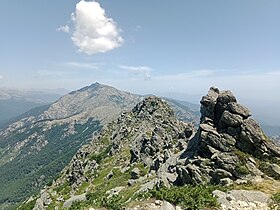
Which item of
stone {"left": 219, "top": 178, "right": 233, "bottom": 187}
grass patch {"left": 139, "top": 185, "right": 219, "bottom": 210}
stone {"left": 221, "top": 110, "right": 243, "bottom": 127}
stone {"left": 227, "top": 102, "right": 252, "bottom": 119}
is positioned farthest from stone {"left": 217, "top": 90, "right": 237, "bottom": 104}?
grass patch {"left": 139, "top": 185, "right": 219, "bottom": 210}

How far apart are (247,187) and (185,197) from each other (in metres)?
11.4

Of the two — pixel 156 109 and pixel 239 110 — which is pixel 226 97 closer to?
pixel 239 110

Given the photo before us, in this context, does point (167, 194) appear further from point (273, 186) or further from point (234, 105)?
point (234, 105)

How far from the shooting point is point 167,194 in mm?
32281

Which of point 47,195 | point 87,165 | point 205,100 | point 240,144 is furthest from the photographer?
point 87,165

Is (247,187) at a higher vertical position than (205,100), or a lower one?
Answer: lower

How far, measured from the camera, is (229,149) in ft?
162

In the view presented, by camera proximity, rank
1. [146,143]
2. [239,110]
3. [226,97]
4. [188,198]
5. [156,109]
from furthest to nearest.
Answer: [156,109], [146,143], [226,97], [239,110], [188,198]

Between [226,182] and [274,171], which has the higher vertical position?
[274,171]

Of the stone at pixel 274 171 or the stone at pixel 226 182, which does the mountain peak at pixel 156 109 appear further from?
the stone at pixel 226 182

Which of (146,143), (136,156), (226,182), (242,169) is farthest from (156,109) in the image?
(226,182)

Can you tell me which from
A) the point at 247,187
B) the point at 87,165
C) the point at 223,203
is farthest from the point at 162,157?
the point at 87,165

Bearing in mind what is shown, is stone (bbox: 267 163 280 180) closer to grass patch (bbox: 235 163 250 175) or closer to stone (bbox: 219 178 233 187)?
grass patch (bbox: 235 163 250 175)

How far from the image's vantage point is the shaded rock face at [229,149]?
44.9 m
